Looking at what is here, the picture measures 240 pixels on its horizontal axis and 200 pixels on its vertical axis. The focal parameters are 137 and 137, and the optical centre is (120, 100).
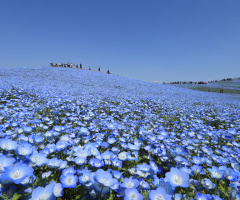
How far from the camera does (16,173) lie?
999 mm

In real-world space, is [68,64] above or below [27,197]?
above

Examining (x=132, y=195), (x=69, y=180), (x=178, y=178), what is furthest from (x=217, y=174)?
(x=69, y=180)

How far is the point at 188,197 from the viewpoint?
1402 mm

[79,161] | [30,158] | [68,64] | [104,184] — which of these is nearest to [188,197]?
[104,184]

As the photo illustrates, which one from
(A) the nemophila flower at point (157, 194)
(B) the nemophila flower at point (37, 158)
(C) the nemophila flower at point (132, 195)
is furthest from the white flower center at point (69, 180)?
(A) the nemophila flower at point (157, 194)

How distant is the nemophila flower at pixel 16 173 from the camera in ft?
3.01

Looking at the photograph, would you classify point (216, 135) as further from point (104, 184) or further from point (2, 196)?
point (2, 196)

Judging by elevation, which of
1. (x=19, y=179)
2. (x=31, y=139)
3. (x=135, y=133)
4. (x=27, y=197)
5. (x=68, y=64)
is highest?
(x=68, y=64)

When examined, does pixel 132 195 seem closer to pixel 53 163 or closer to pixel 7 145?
pixel 53 163

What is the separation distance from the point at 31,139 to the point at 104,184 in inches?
51.4

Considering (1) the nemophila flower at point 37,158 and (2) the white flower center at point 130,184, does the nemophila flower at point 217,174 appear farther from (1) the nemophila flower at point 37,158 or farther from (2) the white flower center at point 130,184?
(1) the nemophila flower at point 37,158

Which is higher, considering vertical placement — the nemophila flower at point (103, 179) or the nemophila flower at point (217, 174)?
the nemophila flower at point (103, 179)

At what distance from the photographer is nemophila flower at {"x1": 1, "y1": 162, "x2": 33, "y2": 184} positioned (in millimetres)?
918

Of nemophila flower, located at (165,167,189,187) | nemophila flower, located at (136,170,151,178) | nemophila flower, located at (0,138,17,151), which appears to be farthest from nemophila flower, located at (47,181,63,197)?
nemophila flower, located at (165,167,189,187)
